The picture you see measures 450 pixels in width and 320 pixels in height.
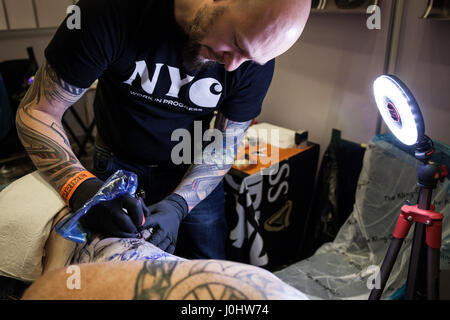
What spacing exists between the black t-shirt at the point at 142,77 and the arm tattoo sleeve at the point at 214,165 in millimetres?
50

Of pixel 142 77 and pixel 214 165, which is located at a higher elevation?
pixel 142 77

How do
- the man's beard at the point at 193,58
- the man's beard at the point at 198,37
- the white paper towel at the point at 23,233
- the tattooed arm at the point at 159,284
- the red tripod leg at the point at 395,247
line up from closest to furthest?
1. the tattooed arm at the point at 159,284
2. the white paper towel at the point at 23,233
3. the man's beard at the point at 198,37
4. the man's beard at the point at 193,58
5. the red tripod leg at the point at 395,247

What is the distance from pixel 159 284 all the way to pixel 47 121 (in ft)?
2.36

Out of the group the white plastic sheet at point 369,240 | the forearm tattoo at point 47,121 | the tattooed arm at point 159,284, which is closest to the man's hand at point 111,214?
the forearm tattoo at point 47,121

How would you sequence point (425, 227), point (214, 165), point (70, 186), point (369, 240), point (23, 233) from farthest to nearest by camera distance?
point (369, 240) → point (214, 165) → point (425, 227) → point (70, 186) → point (23, 233)

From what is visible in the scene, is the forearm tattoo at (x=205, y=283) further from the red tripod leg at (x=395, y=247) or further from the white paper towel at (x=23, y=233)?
the red tripod leg at (x=395, y=247)

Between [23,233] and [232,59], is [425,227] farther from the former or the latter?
[23,233]

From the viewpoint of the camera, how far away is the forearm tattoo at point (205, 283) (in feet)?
1.93

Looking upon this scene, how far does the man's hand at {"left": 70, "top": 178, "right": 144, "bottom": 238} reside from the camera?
93cm

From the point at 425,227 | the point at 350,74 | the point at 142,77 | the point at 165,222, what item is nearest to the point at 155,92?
the point at 142,77

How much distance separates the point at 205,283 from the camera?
605mm
